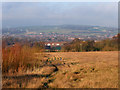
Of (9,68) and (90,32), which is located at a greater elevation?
(90,32)

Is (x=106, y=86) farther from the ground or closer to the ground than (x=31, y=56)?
closer to the ground

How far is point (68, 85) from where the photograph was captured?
5.21 m

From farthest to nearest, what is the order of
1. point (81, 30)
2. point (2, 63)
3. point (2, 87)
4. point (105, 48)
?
point (81, 30) < point (105, 48) < point (2, 63) < point (2, 87)

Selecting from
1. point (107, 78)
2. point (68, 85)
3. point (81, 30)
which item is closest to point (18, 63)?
point (68, 85)

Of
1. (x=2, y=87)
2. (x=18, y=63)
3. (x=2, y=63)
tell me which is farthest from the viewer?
(x=18, y=63)

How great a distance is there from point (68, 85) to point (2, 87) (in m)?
2.21

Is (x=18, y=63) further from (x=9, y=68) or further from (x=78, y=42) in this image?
(x=78, y=42)

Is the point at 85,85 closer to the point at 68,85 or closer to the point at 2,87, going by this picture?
the point at 68,85

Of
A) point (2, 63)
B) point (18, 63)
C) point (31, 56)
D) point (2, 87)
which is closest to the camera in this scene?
point (2, 87)

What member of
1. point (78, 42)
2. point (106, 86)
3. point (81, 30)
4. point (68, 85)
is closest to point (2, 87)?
point (68, 85)

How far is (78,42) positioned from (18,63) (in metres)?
20.8

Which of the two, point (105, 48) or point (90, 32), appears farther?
point (90, 32)

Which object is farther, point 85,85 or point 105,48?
point 105,48

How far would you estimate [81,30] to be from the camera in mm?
35344
